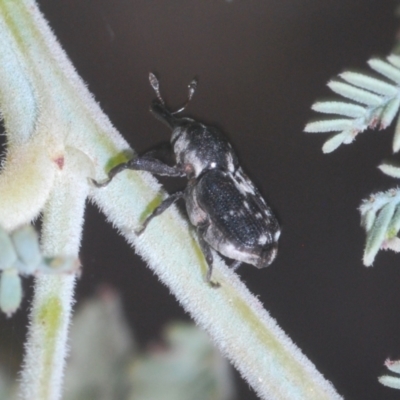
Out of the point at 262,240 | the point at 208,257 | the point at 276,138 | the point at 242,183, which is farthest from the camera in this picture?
the point at 276,138

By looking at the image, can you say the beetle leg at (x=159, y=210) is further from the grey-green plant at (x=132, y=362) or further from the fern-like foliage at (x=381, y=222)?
the grey-green plant at (x=132, y=362)

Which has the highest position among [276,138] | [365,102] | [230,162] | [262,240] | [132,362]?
[365,102]

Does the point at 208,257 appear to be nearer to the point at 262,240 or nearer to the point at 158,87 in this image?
the point at 262,240

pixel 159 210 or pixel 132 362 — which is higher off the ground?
pixel 159 210

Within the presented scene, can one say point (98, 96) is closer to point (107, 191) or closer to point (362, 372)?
point (107, 191)

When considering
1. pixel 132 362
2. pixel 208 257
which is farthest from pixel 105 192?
pixel 132 362

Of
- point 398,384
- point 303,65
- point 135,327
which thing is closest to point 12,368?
point 135,327

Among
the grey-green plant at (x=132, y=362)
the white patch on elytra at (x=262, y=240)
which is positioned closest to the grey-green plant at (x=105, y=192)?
the white patch on elytra at (x=262, y=240)
